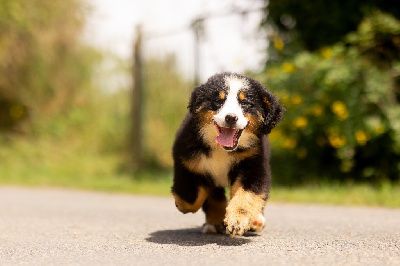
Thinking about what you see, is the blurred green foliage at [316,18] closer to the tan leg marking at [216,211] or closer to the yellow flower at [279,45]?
the yellow flower at [279,45]

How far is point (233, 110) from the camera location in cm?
387

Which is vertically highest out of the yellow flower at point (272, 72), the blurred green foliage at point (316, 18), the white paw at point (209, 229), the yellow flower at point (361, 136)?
the blurred green foliage at point (316, 18)

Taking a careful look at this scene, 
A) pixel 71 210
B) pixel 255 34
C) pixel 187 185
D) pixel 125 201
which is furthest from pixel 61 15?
pixel 187 185

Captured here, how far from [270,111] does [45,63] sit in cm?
1177

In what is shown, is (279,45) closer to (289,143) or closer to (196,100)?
(289,143)

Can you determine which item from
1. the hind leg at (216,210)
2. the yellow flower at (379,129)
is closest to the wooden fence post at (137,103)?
the yellow flower at (379,129)

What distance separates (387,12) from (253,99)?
618cm

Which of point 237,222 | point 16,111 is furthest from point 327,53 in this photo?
point 16,111

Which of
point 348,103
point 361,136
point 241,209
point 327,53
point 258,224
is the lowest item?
point 258,224

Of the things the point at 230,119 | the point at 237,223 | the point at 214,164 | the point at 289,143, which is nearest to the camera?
the point at 237,223

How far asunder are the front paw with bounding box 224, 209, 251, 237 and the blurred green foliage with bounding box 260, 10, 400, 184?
4.79 meters

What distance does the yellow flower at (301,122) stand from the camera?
848cm

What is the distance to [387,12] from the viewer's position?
932cm

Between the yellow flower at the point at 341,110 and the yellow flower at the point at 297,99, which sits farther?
the yellow flower at the point at 297,99
